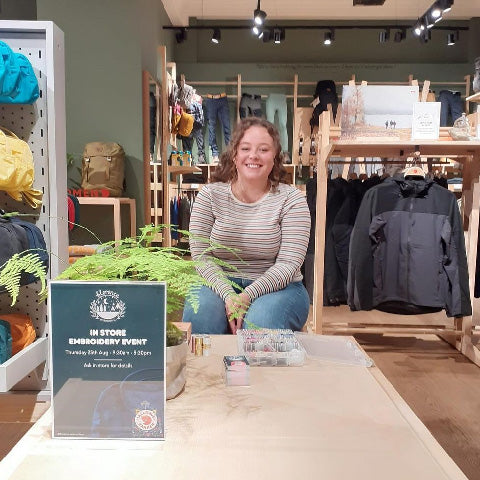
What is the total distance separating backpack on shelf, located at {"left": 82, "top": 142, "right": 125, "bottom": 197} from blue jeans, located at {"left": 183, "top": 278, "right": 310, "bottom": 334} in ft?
8.36

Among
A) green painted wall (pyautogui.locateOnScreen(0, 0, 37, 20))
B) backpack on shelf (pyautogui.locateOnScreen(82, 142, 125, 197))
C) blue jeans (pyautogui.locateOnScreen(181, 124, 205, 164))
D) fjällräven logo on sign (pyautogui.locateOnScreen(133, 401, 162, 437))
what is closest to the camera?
fjällräven logo on sign (pyautogui.locateOnScreen(133, 401, 162, 437))

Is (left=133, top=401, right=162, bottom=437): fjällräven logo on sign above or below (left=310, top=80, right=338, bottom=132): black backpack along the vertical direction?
below

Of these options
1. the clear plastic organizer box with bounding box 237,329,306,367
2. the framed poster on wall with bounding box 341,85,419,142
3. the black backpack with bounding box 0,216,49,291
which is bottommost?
the clear plastic organizer box with bounding box 237,329,306,367

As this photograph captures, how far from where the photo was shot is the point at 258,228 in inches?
77.3

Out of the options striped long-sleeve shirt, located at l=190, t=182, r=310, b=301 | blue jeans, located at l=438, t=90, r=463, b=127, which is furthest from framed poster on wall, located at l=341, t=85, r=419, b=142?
blue jeans, located at l=438, t=90, r=463, b=127

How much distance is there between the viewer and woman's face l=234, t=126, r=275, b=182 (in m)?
1.99

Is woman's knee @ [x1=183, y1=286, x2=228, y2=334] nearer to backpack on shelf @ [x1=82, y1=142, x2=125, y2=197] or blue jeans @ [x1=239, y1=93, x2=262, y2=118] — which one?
backpack on shelf @ [x1=82, y1=142, x2=125, y2=197]

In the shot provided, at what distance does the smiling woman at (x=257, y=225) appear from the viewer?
1.86 meters

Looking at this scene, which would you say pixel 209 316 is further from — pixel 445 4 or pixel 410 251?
pixel 445 4

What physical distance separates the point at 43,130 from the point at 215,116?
5.96 m

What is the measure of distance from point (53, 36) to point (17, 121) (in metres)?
0.31

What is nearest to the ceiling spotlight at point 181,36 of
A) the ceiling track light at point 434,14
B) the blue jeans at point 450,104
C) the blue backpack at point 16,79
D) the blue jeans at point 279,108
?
the blue jeans at point 279,108

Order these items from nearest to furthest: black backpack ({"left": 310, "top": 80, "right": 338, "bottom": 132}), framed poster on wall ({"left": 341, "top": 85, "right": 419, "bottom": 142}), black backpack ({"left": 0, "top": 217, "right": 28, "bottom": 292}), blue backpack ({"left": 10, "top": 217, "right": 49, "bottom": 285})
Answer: black backpack ({"left": 0, "top": 217, "right": 28, "bottom": 292}) → blue backpack ({"left": 10, "top": 217, "right": 49, "bottom": 285}) → framed poster on wall ({"left": 341, "top": 85, "right": 419, "bottom": 142}) → black backpack ({"left": 310, "top": 80, "right": 338, "bottom": 132})

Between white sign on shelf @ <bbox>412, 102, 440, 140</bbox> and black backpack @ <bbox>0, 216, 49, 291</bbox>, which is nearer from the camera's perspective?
black backpack @ <bbox>0, 216, 49, 291</bbox>
